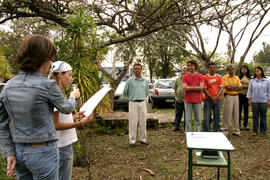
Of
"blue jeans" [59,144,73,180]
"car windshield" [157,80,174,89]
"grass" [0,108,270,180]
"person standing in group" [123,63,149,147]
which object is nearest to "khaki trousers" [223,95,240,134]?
"grass" [0,108,270,180]

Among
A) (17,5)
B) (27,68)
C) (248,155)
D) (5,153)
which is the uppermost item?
(17,5)

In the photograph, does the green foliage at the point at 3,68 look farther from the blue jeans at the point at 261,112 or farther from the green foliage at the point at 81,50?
the blue jeans at the point at 261,112

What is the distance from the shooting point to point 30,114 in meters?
1.51

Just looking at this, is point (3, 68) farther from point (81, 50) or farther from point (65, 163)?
point (65, 163)

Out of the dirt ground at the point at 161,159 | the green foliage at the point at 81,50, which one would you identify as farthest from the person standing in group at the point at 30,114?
the green foliage at the point at 81,50

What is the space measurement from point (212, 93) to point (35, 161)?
199 inches

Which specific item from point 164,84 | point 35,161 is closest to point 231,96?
point 35,161

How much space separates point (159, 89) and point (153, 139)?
5689mm

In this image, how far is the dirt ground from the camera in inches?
153

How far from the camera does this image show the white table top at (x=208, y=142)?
→ 2.54 meters

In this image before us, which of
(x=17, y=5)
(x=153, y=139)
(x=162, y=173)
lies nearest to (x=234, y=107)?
(x=153, y=139)

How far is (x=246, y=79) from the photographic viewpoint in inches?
264

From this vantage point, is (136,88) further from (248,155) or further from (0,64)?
(0,64)

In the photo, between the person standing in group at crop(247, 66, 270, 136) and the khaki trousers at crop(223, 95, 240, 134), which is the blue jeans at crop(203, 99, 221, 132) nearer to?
the khaki trousers at crop(223, 95, 240, 134)
